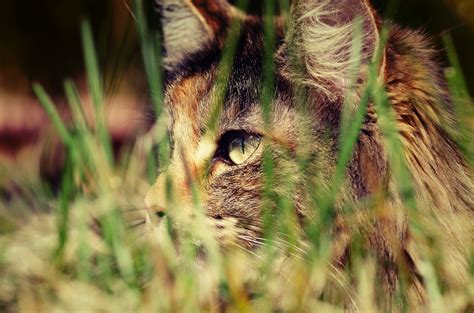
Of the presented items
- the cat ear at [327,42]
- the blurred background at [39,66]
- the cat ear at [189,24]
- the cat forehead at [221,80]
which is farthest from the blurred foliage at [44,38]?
the cat ear at [327,42]

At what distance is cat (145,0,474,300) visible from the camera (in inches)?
63.5

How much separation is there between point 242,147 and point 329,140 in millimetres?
202

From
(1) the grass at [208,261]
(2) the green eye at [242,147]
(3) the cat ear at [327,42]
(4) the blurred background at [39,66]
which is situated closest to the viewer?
(1) the grass at [208,261]

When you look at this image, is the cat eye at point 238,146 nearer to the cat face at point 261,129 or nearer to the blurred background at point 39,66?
the cat face at point 261,129

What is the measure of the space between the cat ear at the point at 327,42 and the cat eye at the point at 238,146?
0.17 metres

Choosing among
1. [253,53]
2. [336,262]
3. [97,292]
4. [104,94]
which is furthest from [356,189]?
[104,94]

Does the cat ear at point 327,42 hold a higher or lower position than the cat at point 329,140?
higher

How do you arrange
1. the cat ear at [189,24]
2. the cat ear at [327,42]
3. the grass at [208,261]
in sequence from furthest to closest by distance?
1. the cat ear at [189,24]
2. the cat ear at [327,42]
3. the grass at [208,261]

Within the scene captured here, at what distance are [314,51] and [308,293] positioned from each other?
538 mm

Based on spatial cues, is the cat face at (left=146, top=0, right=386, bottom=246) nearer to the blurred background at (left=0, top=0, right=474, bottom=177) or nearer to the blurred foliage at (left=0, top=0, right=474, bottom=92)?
the blurred background at (left=0, top=0, right=474, bottom=177)

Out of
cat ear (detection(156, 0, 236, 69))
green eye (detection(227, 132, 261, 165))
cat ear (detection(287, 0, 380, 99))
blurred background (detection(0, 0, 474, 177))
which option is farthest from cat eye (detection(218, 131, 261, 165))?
blurred background (detection(0, 0, 474, 177))

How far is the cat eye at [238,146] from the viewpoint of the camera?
175 cm

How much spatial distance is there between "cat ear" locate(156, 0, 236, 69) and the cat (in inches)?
8.4

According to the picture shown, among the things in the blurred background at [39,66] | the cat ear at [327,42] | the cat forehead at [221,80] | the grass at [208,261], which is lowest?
the blurred background at [39,66]
